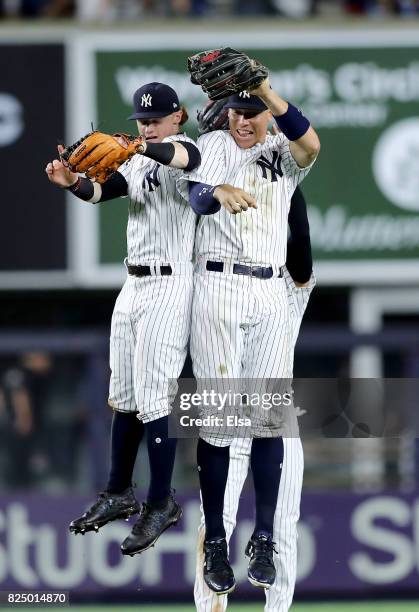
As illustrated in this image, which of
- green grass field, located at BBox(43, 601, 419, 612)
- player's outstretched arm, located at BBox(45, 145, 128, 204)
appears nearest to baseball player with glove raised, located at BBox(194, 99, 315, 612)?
player's outstretched arm, located at BBox(45, 145, 128, 204)

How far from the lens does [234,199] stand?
21.9ft

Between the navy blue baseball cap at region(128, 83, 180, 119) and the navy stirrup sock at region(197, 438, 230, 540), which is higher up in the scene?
the navy blue baseball cap at region(128, 83, 180, 119)

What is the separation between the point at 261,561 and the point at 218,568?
0.19 meters

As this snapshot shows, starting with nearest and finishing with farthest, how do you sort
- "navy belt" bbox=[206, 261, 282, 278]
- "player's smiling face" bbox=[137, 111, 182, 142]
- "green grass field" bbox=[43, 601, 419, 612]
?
1. "navy belt" bbox=[206, 261, 282, 278]
2. "player's smiling face" bbox=[137, 111, 182, 142]
3. "green grass field" bbox=[43, 601, 419, 612]

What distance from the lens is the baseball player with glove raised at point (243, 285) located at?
7191 mm

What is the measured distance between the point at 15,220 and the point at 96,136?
611 centimetres

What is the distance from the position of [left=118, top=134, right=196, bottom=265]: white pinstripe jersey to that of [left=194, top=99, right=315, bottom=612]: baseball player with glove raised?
1.23ft

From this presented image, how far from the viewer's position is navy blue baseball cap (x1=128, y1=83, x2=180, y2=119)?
728cm

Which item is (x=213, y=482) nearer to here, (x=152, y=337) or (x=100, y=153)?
(x=152, y=337)

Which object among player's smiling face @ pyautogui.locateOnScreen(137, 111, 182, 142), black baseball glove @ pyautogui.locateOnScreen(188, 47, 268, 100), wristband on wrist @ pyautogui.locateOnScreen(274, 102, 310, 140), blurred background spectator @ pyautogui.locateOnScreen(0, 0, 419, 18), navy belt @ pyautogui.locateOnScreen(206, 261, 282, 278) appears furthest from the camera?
blurred background spectator @ pyautogui.locateOnScreen(0, 0, 419, 18)

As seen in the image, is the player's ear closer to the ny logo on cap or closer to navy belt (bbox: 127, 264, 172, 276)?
the ny logo on cap

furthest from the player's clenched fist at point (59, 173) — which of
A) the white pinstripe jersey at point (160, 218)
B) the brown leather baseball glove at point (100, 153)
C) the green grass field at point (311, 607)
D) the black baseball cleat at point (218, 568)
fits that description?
the green grass field at point (311, 607)

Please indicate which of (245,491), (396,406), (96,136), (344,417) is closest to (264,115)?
(96,136)

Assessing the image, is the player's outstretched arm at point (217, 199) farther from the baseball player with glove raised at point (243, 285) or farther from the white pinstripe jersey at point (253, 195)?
the white pinstripe jersey at point (253, 195)
